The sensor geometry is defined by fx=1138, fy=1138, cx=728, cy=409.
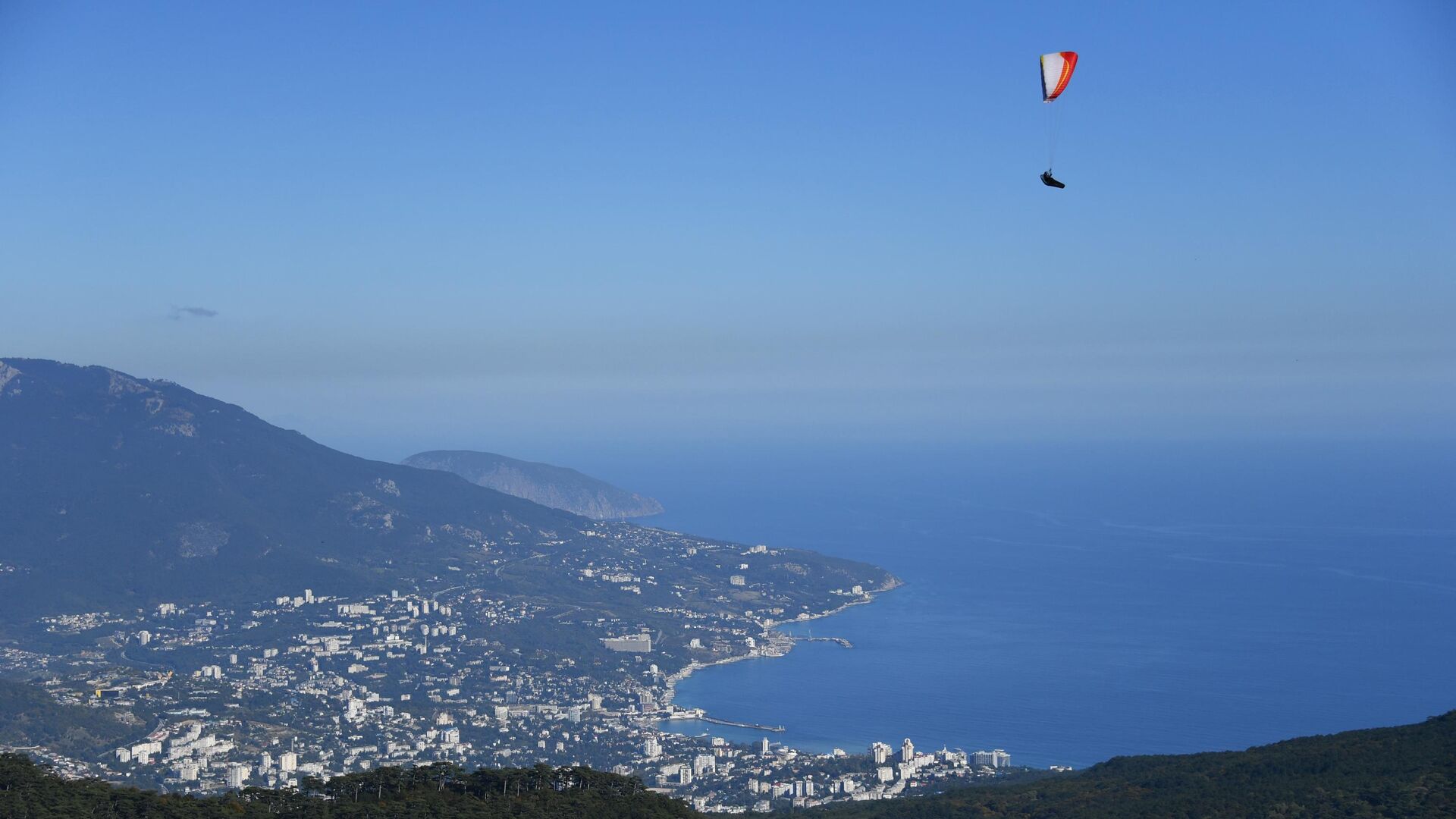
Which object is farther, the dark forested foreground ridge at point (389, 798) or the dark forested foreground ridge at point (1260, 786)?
the dark forested foreground ridge at point (1260, 786)

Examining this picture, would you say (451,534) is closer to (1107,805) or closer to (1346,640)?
(1346,640)

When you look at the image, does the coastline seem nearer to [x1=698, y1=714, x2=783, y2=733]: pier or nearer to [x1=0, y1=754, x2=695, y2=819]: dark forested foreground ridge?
[x1=698, y1=714, x2=783, y2=733]: pier

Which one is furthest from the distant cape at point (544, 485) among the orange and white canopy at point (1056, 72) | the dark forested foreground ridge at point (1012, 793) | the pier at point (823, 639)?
the orange and white canopy at point (1056, 72)

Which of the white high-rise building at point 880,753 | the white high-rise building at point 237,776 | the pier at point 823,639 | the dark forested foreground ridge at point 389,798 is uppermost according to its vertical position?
the pier at point 823,639

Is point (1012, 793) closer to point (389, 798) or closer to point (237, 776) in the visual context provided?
point (389, 798)

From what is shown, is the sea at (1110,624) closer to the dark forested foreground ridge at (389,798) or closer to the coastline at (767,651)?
the coastline at (767,651)

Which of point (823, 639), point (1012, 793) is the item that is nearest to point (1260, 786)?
point (1012, 793)
